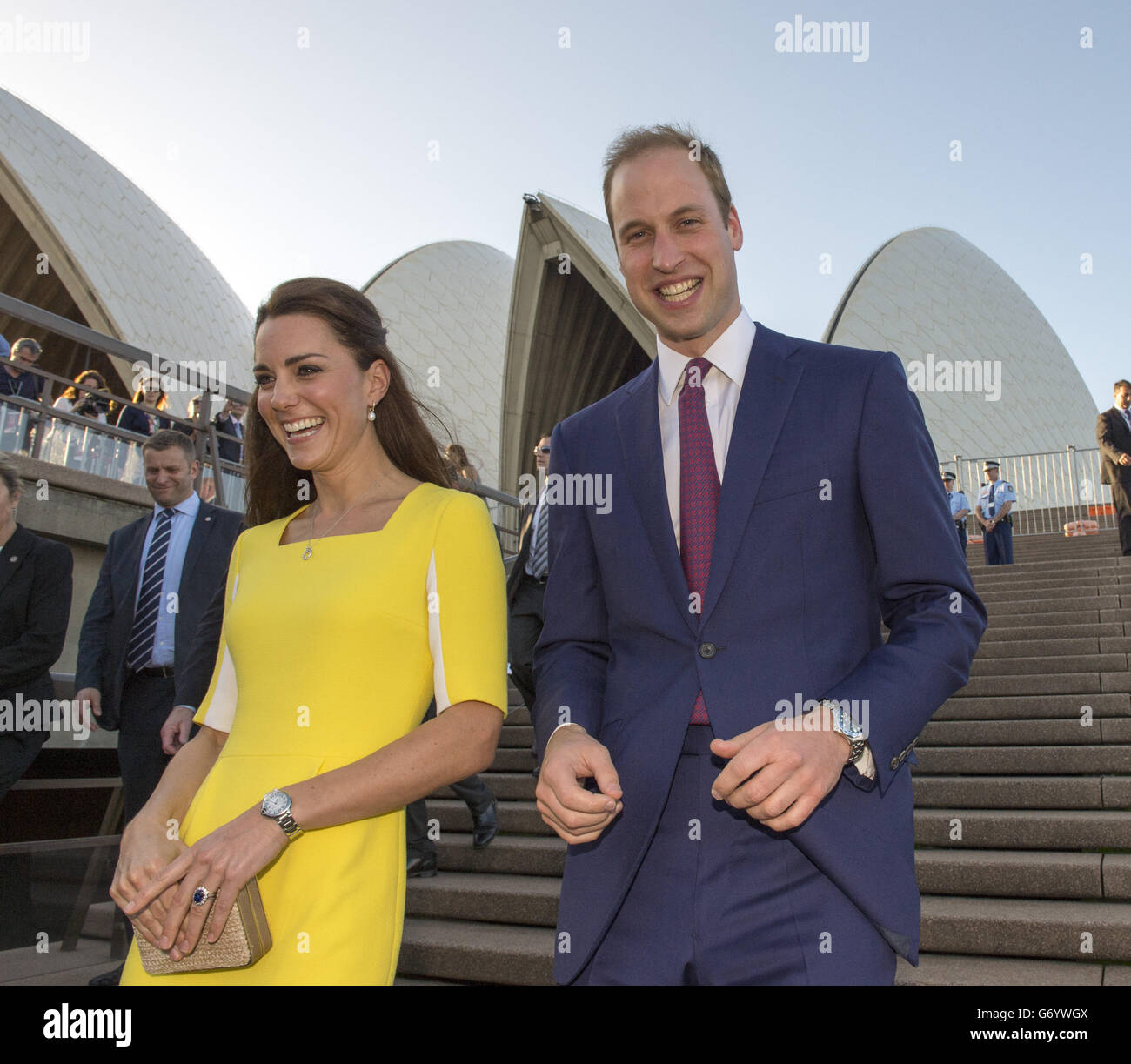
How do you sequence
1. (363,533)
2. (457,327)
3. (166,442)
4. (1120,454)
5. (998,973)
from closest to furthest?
Result: (363,533)
(998,973)
(166,442)
(1120,454)
(457,327)

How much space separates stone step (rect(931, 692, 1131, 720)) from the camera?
514cm

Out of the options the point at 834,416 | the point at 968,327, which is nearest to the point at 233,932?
the point at 834,416

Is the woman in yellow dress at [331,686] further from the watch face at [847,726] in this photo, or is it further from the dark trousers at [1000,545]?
the dark trousers at [1000,545]

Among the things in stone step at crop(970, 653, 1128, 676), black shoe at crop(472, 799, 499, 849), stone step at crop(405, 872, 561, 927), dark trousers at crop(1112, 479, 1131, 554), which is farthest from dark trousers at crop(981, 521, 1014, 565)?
stone step at crop(405, 872, 561, 927)

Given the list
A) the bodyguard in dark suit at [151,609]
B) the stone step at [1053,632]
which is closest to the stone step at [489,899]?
the bodyguard in dark suit at [151,609]

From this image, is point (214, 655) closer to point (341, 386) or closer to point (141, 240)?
point (341, 386)

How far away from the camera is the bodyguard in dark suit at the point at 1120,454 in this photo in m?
8.68

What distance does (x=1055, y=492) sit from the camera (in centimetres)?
2052

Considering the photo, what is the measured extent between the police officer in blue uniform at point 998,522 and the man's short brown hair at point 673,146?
10837mm

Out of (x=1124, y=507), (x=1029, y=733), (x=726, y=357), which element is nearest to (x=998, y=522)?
(x=1124, y=507)

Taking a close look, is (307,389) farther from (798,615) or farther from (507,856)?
(507,856)

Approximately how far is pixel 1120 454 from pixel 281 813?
8964 millimetres

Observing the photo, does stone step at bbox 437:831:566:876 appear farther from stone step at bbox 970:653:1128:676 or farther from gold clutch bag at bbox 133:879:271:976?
gold clutch bag at bbox 133:879:271:976

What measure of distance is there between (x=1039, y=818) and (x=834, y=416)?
3271 millimetres
